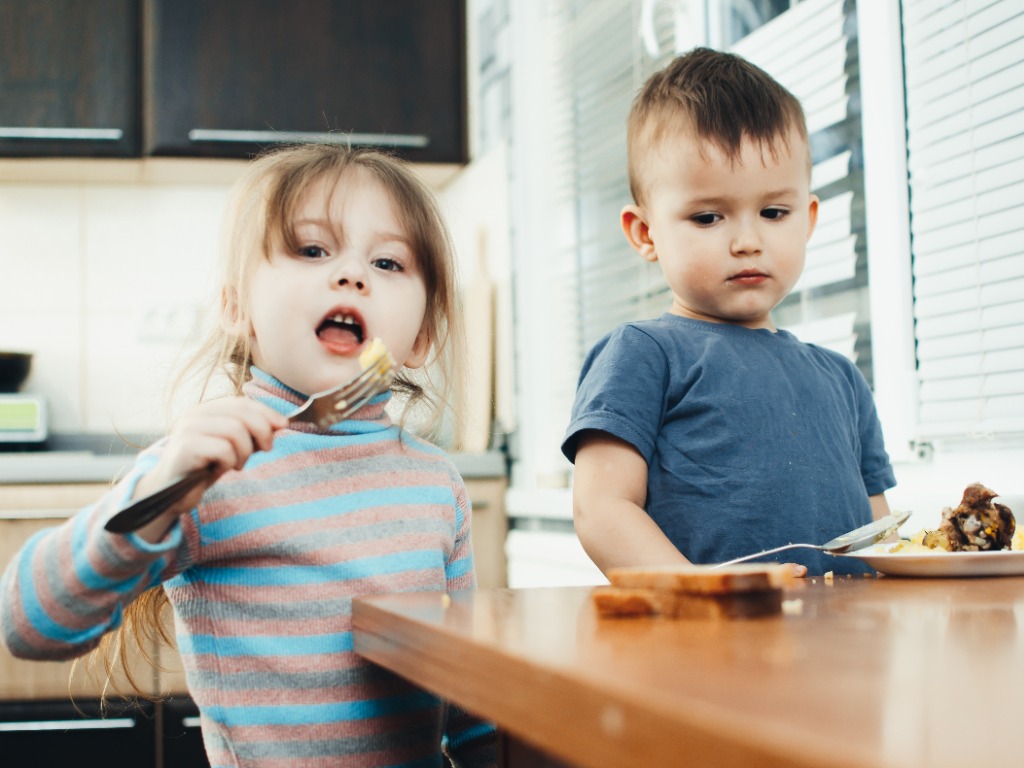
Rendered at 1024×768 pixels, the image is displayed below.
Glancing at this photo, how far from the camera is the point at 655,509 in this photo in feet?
3.35

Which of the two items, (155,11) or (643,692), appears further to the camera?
(155,11)

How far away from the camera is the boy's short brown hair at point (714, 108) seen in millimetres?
1055

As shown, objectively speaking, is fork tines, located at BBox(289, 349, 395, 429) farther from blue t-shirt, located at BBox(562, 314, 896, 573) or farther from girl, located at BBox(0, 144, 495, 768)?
blue t-shirt, located at BBox(562, 314, 896, 573)

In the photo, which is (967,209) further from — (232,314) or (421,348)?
(232,314)

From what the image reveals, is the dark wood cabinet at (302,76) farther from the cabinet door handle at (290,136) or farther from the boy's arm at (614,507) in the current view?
the boy's arm at (614,507)

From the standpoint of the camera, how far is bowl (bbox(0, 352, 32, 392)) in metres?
2.85

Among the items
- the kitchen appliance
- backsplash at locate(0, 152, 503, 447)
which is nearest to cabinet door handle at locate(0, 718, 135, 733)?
the kitchen appliance

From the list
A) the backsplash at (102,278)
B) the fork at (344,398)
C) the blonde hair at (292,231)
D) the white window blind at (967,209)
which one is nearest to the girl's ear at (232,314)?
the blonde hair at (292,231)

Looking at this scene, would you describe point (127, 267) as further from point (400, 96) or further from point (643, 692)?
point (643, 692)

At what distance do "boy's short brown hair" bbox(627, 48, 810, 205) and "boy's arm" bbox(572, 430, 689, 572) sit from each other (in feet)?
0.99

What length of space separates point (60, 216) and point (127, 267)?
23 centimetres

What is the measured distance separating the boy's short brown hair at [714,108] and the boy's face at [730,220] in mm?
12

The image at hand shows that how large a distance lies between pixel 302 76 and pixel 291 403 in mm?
2155

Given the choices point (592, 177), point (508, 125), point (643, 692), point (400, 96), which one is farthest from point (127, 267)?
point (643, 692)
